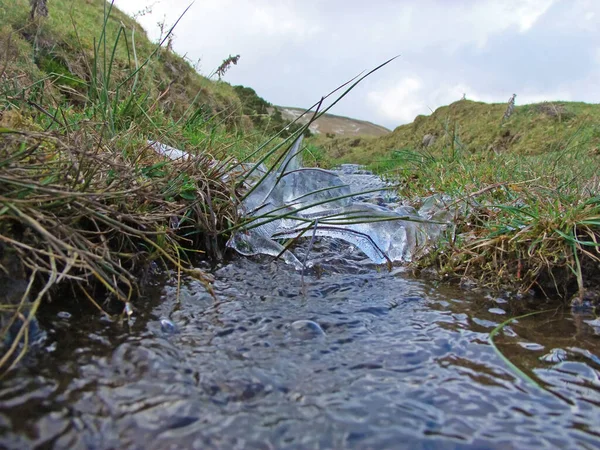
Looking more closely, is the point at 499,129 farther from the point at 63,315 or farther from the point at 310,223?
the point at 63,315

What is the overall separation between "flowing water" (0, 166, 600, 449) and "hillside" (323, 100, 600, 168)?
2.67 metres

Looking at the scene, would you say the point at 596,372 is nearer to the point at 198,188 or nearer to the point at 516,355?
the point at 516,355

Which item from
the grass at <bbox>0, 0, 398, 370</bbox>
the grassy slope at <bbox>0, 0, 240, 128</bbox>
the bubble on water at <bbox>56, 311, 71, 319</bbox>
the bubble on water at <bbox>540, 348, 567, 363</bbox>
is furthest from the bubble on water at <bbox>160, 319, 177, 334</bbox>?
the grassy slope at <bbox>0, 0, 240, 128</bbox>

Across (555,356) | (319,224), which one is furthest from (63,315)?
(555,356)

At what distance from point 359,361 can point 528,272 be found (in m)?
1.19

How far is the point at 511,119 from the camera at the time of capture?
40.0 feet

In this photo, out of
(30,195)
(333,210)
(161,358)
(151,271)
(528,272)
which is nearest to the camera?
(161,358)

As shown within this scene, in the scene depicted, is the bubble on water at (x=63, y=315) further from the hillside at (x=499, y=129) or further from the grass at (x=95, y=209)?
the hillside at (x=499, y=129)

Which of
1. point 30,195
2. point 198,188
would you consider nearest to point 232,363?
point 30,195

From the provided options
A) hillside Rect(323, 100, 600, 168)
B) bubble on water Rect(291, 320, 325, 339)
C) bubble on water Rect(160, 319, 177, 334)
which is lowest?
bubble on water Rect(160, 319, 177, 334)

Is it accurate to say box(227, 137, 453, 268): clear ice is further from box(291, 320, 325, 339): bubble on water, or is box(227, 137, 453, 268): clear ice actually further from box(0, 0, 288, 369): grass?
box(291, 320, 325, 339): bubble on water

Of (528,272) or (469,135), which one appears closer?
(528,272)

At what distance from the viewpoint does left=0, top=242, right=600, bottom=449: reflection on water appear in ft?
3.19

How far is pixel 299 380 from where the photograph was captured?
3.96ft
